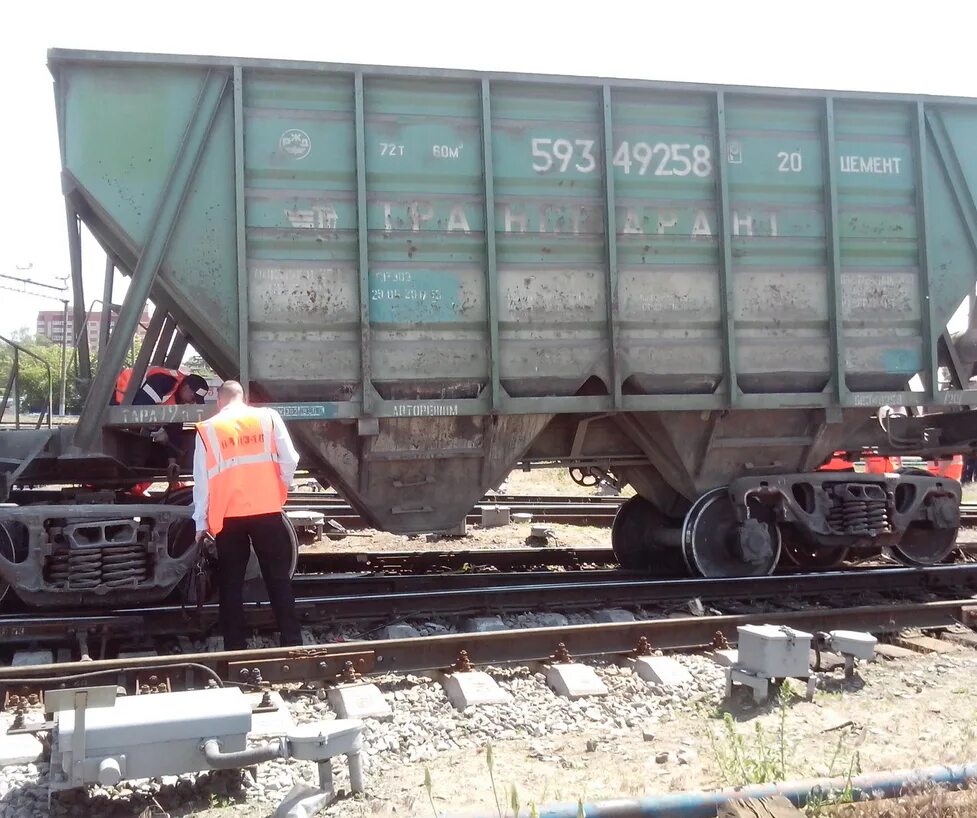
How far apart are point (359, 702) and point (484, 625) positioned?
156cm

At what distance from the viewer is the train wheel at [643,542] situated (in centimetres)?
762

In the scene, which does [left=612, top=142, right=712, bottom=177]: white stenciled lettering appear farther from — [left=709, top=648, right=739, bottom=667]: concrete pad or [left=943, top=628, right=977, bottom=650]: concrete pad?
[left=943, top=628, right=977, bottom=650]: concrete pad

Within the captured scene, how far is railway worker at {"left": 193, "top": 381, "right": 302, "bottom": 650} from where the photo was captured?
5309 millimetres

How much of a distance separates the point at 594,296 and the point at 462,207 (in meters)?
1.10

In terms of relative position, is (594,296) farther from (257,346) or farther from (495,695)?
(495,695)

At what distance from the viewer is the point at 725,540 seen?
7191mm

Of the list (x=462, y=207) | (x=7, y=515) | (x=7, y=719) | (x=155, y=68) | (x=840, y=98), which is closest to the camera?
(x=7, y=719)

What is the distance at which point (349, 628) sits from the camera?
5926 millimetres

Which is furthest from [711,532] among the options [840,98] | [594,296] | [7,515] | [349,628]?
[7,515]

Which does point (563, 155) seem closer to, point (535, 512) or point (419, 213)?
point (419, 213)

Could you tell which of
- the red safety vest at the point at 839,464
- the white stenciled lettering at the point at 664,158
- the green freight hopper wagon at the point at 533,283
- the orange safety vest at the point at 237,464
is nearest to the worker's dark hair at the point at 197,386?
the green freight hopper wagon at the point at 533,283

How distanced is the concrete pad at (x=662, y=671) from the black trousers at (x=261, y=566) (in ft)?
6.49

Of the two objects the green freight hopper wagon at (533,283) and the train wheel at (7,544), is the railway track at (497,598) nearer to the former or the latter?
the green freight hopper wagon at (533,283)

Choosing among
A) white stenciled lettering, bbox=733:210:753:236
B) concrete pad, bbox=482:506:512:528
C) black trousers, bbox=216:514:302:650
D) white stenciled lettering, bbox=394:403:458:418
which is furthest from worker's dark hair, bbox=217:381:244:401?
concrete pad, bbox=482:506:512:528
